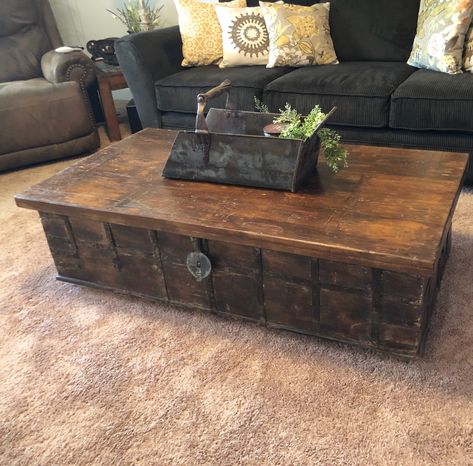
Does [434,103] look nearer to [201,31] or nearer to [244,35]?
[244,35]

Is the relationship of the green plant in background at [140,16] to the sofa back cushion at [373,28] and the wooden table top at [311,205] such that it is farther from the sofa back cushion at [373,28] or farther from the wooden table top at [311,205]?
the wooden table top at [311,205]

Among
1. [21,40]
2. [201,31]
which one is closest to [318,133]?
[201,31]

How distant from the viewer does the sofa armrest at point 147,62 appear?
2631mm

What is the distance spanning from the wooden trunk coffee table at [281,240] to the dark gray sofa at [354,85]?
22.0 inches

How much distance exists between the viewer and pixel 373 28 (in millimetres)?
2602

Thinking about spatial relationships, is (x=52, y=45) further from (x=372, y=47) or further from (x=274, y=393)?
(x=274, y=393)

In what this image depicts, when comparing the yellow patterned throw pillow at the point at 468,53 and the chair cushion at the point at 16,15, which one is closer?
the yellow patterned throw pillow at the point at 468,53

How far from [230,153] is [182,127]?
4.25 feet

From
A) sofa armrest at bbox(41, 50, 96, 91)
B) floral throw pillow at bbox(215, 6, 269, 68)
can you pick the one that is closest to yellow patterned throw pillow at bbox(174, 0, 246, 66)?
floral throw pillow at bbox(215, 6, 269, 68)

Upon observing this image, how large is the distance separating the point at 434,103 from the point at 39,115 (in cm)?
203

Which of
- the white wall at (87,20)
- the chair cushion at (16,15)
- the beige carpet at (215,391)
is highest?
the chair cushion at (16,15)

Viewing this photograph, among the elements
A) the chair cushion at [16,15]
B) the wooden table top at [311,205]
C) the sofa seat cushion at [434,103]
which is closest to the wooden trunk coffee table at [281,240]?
the wooden table top at [311,205]

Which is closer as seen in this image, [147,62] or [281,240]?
[281,240]

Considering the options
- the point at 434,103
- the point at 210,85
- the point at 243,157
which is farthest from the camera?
the point at 210,85
